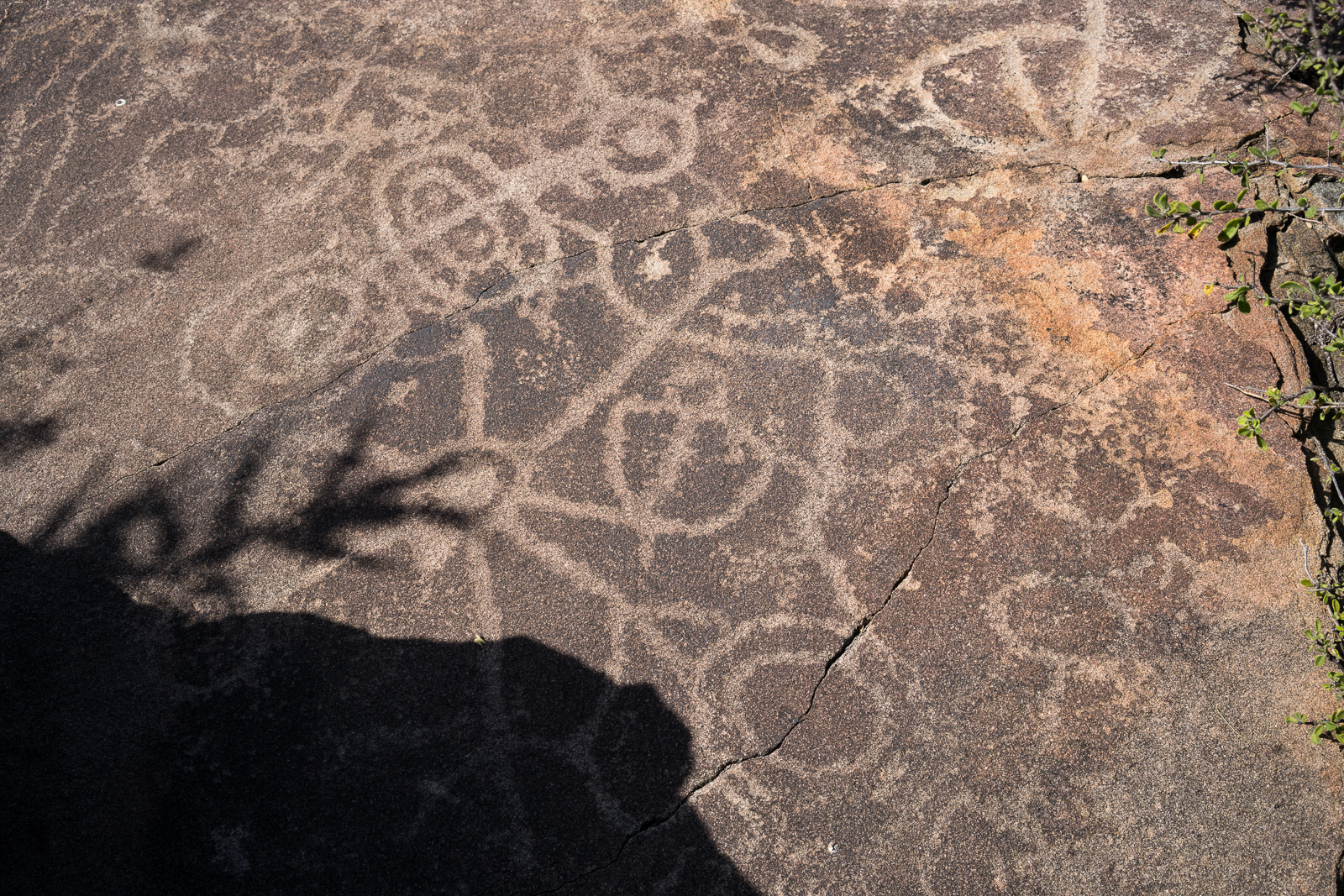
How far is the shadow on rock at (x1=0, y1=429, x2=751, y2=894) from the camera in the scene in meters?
1.77

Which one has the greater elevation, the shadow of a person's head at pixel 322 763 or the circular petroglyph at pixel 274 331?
the circular petroglyph at pixel 274 331

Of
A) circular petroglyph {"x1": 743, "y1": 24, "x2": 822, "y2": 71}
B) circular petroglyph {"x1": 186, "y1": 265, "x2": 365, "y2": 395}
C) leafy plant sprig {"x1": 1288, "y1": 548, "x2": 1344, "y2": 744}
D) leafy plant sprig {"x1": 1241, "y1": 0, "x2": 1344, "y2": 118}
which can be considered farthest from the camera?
circular petroglyph {"x1": 743, "y1": 24, "x2": 822, "y2": 71}

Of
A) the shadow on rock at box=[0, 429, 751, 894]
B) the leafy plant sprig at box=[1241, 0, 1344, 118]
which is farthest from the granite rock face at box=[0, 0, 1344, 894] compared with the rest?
the leafy plant sprig at box=[1241, 0, 1344, 118]

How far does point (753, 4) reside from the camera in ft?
10.1

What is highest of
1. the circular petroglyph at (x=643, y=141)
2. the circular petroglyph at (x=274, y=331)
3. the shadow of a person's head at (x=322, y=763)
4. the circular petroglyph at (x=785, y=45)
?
the circular petroglyph at (x=785, y=45)

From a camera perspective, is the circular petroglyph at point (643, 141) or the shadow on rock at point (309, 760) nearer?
the shadow on rock at point (309, 760)

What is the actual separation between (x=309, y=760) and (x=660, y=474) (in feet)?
3.40

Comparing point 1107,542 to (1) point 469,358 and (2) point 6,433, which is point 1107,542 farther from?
(2) point 6,433

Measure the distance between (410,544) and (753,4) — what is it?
90.0 inches

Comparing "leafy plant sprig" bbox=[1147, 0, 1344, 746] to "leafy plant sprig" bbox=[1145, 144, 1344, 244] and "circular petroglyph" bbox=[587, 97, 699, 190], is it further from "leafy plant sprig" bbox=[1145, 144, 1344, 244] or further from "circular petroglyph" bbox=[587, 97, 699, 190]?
"circular petroglyph" bbox=[587, 97, 699, 190]

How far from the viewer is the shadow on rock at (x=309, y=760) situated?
1.77 metres

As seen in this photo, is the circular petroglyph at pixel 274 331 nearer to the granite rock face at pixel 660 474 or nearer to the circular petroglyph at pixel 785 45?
the granite rock face at pixel 660 474

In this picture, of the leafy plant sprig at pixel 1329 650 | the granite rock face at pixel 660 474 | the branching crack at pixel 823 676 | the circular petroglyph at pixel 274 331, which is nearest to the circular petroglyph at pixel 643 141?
the granite rock face at pixel 660 474

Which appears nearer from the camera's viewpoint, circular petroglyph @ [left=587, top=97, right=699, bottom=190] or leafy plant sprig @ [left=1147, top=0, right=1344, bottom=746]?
leafy plant sprig @ [left=1147, top=0, right=1344, bottom=746]
